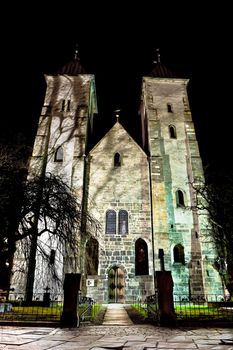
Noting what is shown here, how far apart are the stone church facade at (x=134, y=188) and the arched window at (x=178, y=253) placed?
0.07 m

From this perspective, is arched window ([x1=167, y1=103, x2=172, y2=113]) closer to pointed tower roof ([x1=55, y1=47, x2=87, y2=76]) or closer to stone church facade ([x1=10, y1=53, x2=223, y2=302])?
stone church facade ([x1=10, y1=53, x2=223, y2=302])

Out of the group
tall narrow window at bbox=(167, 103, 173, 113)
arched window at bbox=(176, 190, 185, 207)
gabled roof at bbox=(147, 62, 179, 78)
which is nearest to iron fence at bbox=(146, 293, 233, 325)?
arched window at bbox=(176, 190, 185, 207)

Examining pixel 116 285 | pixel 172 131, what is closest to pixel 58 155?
pixel 172 131

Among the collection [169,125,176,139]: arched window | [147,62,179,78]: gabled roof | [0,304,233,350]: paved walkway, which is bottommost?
[0,304,233,350]: paved walkway

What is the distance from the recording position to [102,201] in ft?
71.7

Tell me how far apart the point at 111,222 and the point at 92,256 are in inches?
110

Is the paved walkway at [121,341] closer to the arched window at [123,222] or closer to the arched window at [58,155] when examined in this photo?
the arched window at [123,222]

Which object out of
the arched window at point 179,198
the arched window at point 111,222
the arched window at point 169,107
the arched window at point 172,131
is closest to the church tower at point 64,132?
the arched window at point 111,222

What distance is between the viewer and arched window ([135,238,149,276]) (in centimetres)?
1981

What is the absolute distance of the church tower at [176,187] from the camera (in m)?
19.3

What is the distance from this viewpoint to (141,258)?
2027 centimetres

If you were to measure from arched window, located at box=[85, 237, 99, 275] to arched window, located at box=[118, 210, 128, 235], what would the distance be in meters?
2.00

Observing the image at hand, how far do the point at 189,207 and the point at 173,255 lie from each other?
3.70 m

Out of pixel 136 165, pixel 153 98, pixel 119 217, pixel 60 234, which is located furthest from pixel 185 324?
pixel 153 98
